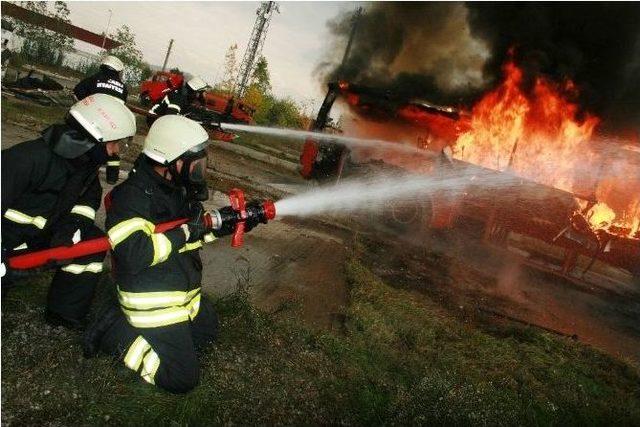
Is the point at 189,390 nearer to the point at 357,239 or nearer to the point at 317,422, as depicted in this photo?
the point at 317,422

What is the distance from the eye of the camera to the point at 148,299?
8.11ft

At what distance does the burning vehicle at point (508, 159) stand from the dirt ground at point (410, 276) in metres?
0.61

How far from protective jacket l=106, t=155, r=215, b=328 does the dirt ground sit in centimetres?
97

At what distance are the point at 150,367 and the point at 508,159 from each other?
34.7 ft

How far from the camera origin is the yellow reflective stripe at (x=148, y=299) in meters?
2.46

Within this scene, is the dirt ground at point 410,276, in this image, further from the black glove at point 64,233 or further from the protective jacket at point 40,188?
the protective jacket at point 40,188

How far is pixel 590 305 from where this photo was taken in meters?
7.03

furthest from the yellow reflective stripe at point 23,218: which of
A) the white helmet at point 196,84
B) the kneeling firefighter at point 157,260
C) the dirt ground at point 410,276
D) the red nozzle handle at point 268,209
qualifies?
the white helmet at point 196,84

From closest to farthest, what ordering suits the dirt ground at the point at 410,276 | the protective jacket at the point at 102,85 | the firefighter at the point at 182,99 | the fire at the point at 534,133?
the dirt ground at the point at 410,276, the protective jacket at the point at 102,85, the firefighter at the point at 182,99, the fire at the point at 534,133

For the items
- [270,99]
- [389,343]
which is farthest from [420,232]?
[270,99]

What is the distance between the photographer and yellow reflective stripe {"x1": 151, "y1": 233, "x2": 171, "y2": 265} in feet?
7.74

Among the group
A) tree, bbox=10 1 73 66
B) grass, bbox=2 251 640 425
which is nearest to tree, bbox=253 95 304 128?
tree, bbox=10 1 73 66

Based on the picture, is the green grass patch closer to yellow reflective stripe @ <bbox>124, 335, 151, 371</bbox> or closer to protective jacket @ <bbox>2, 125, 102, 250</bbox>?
protective jacket @ <bbox>2, 125, 102, 250</bbox>

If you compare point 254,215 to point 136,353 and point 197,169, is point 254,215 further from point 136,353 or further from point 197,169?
point 136,353
